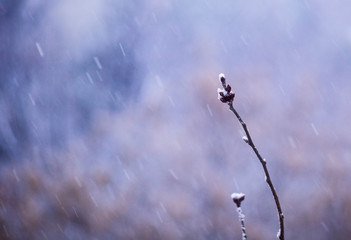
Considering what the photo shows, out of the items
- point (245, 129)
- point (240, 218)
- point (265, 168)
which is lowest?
point (240, 218)

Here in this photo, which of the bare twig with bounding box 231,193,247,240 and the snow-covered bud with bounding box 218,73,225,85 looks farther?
the snow-covered bud with bounding box 218,73,225,85

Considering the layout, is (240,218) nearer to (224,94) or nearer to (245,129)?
(245,129)

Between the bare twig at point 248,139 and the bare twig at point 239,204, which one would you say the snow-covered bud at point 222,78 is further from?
the bare twig at point 239,204

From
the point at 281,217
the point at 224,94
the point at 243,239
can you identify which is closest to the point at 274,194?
the point at 281,217

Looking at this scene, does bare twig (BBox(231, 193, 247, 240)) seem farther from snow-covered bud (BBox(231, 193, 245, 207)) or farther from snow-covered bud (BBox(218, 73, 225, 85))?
snow-covered bud (BBox(218, 73, 225, 85))

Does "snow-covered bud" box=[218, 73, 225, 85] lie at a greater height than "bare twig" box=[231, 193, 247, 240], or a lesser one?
greater

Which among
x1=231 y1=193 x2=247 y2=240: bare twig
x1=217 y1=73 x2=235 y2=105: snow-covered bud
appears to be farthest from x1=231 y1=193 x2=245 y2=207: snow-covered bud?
x1=217 y1=73 x2=235 y2=105: snow-covered bud

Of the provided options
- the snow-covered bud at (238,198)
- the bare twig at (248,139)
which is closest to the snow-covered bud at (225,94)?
the bare twig at (248,139)

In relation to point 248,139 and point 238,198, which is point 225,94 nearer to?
point 248,139
